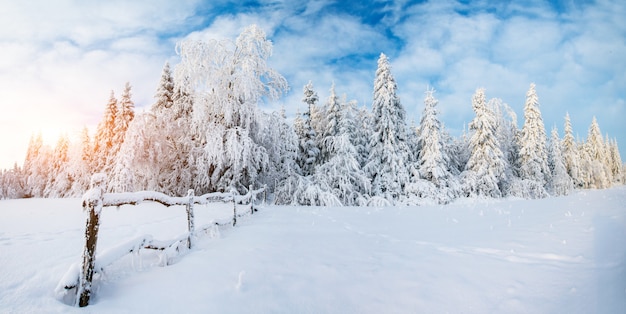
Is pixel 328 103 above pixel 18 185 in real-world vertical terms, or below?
above

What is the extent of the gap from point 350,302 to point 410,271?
1405mm

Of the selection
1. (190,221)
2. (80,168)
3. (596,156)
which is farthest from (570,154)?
(80,168)

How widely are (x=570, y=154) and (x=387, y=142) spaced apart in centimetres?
3816

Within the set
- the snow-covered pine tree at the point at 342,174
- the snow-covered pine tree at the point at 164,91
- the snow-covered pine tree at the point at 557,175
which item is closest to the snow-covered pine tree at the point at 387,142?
the snow-covered pine tree at the point at 342,174

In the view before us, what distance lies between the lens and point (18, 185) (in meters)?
59.7

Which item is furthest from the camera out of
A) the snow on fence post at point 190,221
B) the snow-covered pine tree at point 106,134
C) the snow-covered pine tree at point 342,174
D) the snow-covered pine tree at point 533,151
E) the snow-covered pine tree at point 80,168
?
the snow-covered pine tree at point 533,151

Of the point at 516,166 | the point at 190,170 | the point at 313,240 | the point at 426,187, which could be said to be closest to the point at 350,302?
the point at 313,240

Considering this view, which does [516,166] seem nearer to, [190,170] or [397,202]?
[397,202]

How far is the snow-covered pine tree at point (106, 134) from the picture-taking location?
2833 centimetres

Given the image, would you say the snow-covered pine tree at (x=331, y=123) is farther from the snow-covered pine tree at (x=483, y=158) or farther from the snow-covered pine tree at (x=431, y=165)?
the snow-covered pine tree at (x=483, y=158)

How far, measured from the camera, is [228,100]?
Answer: 48.7 ft

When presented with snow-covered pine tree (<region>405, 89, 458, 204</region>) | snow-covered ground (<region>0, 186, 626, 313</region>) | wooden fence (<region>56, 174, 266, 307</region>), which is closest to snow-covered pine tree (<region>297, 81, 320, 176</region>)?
snow-covered pine tree (<region>405, 89, 458, 204</region>)

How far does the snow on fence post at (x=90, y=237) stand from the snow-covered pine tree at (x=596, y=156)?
219ft

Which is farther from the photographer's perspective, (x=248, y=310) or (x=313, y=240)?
(x=313, y=240)
